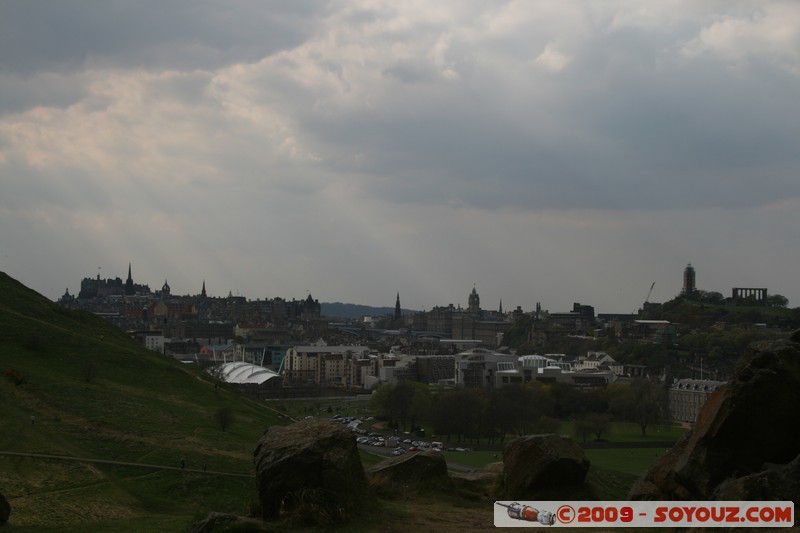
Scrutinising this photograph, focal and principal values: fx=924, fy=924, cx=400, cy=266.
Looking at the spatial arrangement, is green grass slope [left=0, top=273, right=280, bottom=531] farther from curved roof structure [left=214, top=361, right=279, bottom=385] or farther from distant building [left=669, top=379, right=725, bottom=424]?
curved roof structure [left=214, top=361, right=279, bottom=385]

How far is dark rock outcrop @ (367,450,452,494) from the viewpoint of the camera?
14594mm

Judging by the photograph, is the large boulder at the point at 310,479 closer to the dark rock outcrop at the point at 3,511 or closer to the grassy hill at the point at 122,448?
the grassy hill at the point at 122,448

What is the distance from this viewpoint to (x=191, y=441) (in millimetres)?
29781

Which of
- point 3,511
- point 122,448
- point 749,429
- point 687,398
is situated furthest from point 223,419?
point 687,398

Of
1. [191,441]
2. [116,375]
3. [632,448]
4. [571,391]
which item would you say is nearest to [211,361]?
[571,391]

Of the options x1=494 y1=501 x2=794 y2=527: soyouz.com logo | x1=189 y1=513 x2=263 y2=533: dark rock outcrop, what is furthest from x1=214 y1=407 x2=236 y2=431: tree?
x1=189 y1=513 x2=263 y2=533: dark rock outcrop

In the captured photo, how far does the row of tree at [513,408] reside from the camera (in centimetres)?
6950

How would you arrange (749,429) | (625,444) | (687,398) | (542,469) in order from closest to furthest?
(749,429)
(542,469)
(625,444)
(687,398)

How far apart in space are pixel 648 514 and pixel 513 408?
200 feet

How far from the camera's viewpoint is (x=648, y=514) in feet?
37.4

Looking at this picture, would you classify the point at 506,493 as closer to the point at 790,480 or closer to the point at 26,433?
the point at 790,480

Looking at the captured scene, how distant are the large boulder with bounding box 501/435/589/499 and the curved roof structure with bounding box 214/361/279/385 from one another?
92.9 meters

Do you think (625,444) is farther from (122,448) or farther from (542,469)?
(542,469)

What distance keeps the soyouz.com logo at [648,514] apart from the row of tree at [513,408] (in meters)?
55.8
